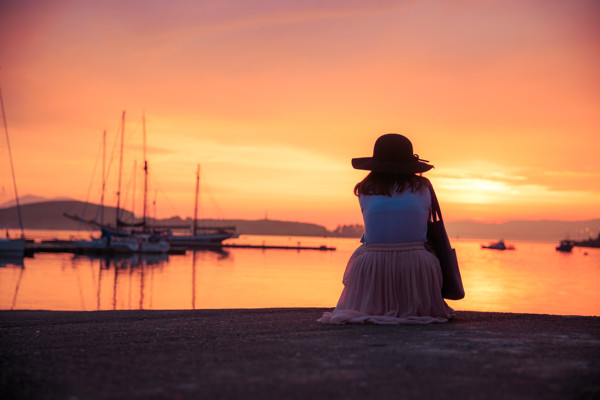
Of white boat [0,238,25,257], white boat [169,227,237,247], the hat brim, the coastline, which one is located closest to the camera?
the coastline

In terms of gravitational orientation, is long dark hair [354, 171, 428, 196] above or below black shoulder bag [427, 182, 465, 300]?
above

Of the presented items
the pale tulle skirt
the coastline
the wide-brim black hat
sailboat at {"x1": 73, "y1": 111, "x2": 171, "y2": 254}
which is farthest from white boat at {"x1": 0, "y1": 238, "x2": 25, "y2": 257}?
the wide-brim black hat

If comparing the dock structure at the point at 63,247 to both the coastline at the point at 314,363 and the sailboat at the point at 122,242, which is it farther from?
the coastline at the point at 314,363

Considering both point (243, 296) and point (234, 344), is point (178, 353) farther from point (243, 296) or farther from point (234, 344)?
point (243, 296)

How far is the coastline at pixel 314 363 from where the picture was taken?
3107mm

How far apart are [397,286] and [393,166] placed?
3.77ft

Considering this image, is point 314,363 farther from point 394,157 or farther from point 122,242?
point 122,242

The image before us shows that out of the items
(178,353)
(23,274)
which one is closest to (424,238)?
(178,353)

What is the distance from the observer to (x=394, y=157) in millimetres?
5664

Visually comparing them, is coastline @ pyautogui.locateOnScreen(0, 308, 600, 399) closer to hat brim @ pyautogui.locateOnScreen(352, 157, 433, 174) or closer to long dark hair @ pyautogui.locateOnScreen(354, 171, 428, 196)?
long dark hair @ pyautogui.locateOnScreen(354, 171, 428, 196)

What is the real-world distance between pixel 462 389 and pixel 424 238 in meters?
2.80

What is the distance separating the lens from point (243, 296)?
29.3 metres

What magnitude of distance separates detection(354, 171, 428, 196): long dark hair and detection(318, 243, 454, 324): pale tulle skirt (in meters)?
0.54

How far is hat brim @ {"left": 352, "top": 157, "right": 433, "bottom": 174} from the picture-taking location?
563 centimetres
